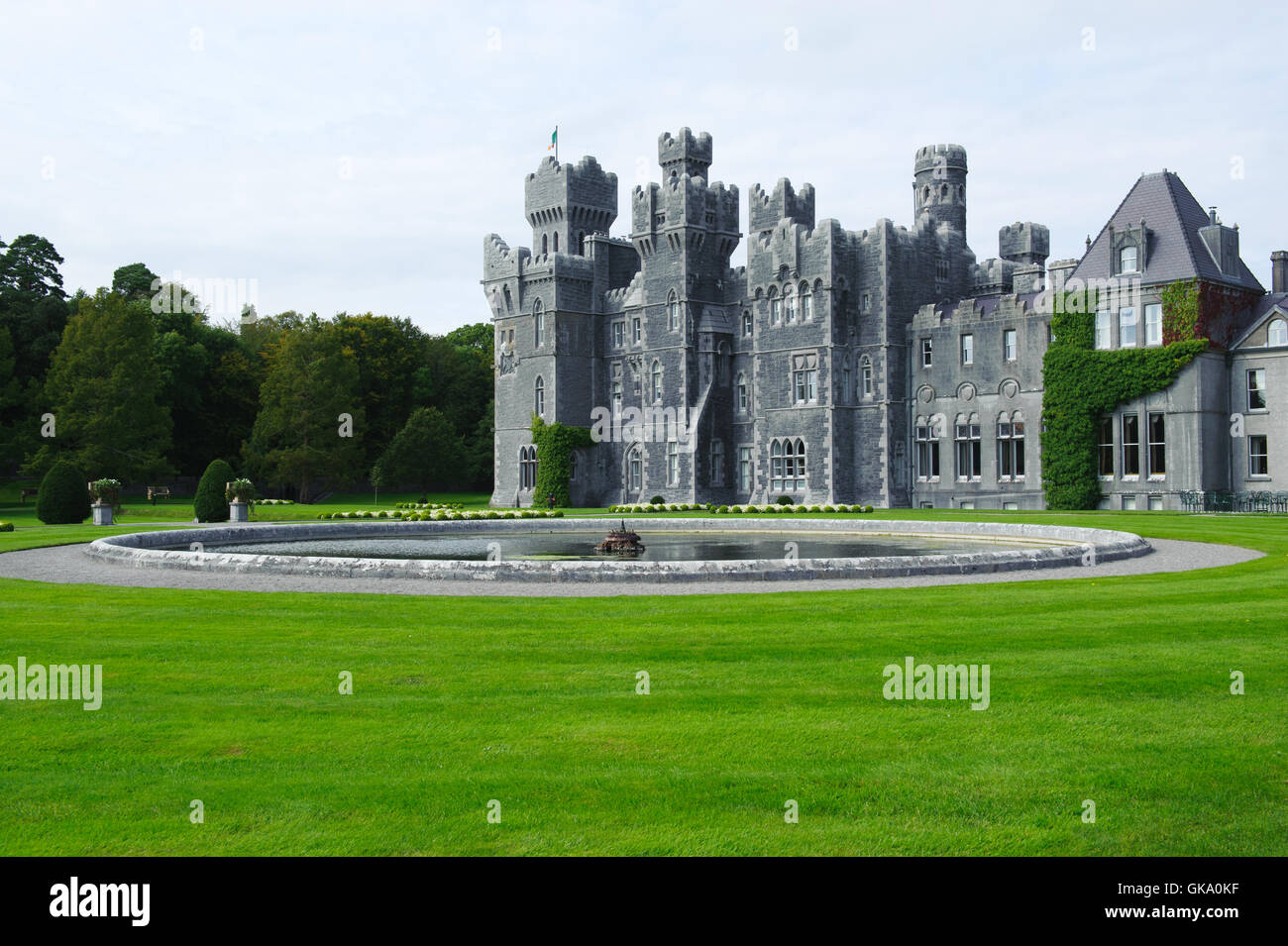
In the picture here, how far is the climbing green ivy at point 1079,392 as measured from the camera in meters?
46.5

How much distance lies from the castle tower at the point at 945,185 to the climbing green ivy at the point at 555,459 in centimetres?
2243

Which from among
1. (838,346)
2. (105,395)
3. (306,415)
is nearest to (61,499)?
(105,395)

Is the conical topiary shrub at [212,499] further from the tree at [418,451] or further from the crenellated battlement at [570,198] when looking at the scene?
the tree at [418,451]

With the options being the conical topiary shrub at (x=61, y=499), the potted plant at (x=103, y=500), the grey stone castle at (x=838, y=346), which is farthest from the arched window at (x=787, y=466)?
the conical topiary shrub at (x=61, y=499)

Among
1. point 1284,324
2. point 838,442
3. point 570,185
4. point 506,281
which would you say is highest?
point 570,185

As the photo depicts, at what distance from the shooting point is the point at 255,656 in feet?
37.3

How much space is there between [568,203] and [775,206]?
13545 mm

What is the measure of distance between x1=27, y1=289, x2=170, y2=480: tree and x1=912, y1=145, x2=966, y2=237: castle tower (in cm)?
4518

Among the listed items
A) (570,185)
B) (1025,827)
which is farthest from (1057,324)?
(1025,827)

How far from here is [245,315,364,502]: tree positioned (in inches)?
2874

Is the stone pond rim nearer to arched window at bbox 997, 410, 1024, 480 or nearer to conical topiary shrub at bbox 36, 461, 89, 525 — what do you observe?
conical topiary shrub at bbox 36, 461, 89, 525

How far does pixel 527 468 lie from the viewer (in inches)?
2569
